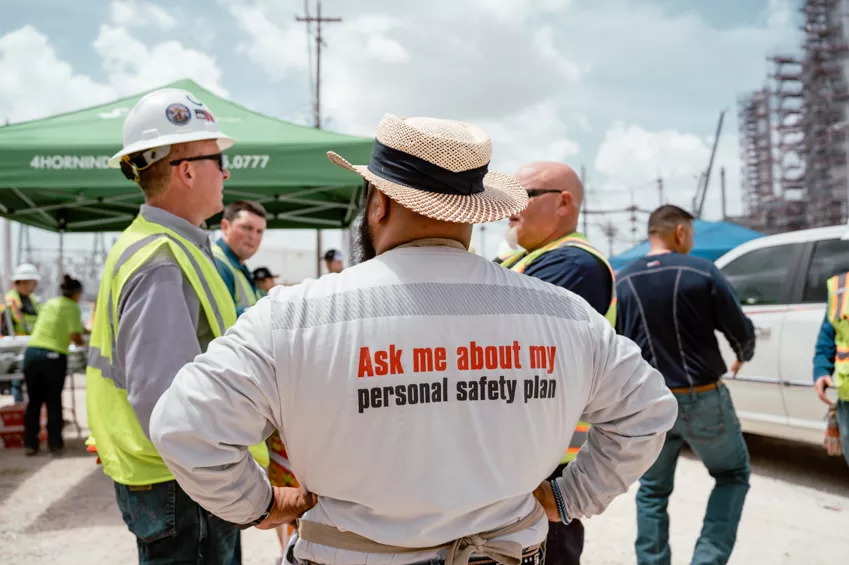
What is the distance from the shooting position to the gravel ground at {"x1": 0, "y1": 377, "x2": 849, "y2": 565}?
4.09 m

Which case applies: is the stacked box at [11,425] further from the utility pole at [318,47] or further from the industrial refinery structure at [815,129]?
the industrial refinery structure at [815,129]

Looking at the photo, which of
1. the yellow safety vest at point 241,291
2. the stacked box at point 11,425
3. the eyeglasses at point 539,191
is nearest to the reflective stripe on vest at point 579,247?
the eyeglasses at point 539,191

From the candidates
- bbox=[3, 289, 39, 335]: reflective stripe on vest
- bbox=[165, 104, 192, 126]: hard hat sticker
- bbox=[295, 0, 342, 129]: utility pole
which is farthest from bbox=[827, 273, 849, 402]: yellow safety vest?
bbox=[295, 0, 342, 129]: utility pole

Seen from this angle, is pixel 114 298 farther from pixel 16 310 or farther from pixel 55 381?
pixel 16 310

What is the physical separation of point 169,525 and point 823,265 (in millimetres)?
5189

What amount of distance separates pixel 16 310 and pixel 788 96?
73830 mm

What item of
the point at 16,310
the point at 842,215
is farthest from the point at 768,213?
the point at 16,310

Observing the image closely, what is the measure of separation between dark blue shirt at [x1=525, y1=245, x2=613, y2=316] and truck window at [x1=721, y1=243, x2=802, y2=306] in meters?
3.85

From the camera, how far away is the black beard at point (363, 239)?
1454mm

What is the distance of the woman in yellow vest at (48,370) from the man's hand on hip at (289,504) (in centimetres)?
663

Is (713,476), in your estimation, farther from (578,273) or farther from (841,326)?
(578,273)

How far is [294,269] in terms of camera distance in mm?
25703

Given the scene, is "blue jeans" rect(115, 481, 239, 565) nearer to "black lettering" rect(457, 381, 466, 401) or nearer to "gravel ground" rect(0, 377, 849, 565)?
"black lettering" rect(457, 381, 466, 401)

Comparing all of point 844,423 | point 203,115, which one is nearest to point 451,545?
point 203,115
